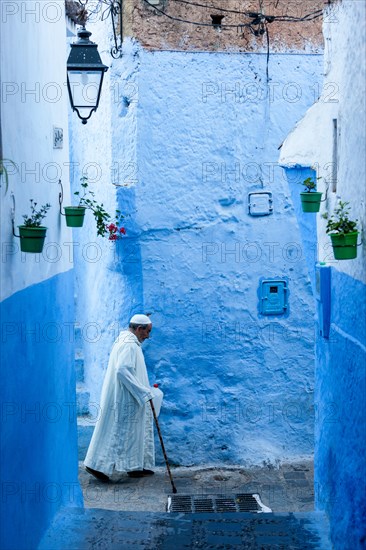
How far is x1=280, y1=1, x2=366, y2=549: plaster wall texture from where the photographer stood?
509 cm

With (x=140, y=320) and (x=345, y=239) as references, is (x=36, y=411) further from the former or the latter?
(x=140, y=320)

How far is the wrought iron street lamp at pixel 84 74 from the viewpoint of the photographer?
6629 mm

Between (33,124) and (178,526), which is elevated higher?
(33,124)

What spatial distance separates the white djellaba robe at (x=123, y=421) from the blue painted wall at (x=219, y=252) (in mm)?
554

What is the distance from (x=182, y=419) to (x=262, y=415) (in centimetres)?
83

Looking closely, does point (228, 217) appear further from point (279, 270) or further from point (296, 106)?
point (296, 106)

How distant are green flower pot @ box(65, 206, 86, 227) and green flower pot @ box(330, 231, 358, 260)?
2.30 metres

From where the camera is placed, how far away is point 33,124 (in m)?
5.96

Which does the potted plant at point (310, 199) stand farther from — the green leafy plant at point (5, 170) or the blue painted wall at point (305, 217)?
the green leafy plant at point (5, 170)

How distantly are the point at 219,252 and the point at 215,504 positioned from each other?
2.58 m

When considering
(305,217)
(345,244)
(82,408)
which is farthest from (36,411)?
(82,408)

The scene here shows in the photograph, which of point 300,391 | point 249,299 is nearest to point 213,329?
point 249,299

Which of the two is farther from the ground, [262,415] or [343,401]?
[343,401]

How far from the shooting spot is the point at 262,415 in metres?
9.37
